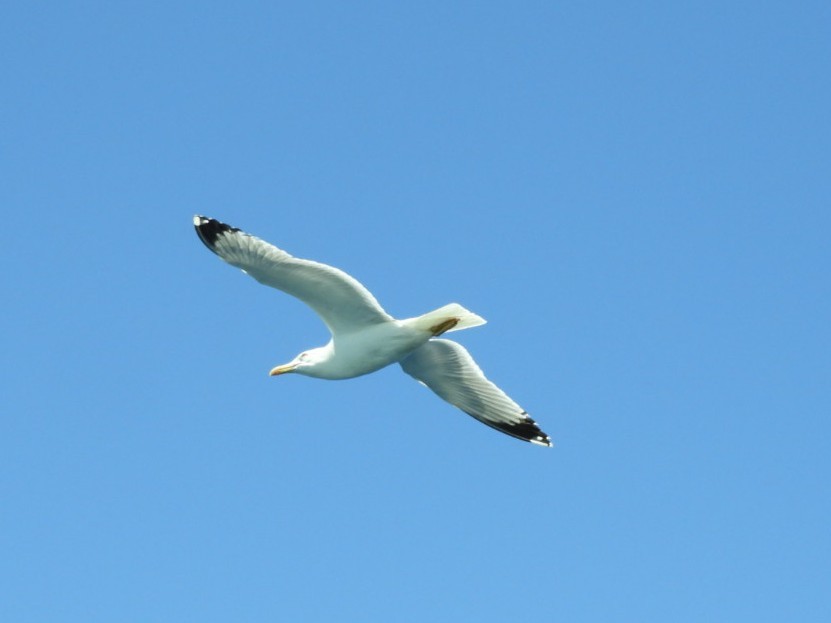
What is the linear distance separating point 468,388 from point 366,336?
1632mm

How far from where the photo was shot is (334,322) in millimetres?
12008

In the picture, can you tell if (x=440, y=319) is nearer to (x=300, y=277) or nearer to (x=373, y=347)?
(x=373, y=347)

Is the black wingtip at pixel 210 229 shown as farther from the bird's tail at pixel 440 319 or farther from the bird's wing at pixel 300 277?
the bird's tail at pixel 440 319

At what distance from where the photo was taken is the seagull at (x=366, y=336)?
11.1 m

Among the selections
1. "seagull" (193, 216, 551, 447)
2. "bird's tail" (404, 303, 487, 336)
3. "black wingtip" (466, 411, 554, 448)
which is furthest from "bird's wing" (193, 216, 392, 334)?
"black wingtip" (466, 411, 554, 448)

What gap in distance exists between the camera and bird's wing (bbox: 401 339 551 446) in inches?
511

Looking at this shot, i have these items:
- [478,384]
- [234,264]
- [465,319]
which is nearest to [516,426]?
[478,384]

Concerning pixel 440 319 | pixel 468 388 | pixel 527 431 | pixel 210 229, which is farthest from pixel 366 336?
pixel 527 431

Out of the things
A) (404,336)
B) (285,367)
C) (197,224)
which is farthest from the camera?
(285,367)

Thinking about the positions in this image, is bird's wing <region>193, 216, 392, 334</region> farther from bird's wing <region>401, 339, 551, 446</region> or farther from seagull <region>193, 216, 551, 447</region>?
bird's wing <region>401, 339, 551, 446</region>

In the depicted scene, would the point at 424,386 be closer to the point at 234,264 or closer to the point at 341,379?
the point at 341,379

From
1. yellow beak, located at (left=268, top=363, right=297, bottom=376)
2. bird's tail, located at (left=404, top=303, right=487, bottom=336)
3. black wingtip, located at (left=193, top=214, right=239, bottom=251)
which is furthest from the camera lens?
yellow beak, located at (left=268, top=363, right=297, bottom=376)

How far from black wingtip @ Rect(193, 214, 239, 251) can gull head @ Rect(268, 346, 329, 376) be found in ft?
6.11

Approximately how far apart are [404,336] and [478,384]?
148cm
